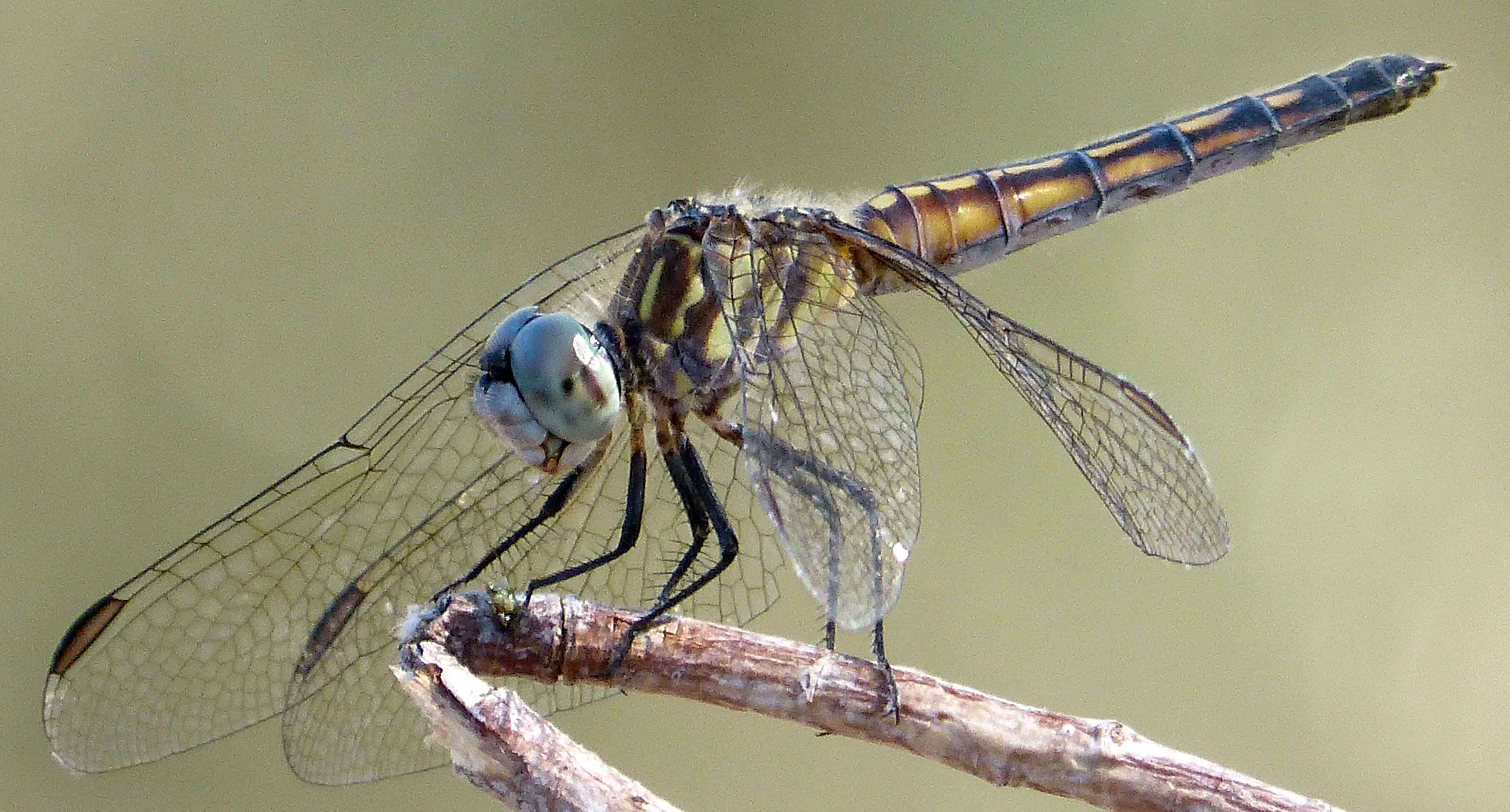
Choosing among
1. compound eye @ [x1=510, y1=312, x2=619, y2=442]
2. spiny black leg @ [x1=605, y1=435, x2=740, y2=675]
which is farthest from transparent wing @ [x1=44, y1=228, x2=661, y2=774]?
spiny black leg @ [x1=605, y1=435, x2=740, y2=675]

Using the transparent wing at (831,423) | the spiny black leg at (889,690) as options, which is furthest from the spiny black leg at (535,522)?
the spiny black leg at (889,690)

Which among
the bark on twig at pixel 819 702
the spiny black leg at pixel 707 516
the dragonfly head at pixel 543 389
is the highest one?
the dragonfly head at pixel 543 389

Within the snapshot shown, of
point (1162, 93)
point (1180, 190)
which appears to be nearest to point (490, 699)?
point (1180, 190)

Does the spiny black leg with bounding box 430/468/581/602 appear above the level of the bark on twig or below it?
above

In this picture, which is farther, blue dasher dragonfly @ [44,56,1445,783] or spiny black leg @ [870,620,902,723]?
blue dasher dragonfly @ [44,56,1445,783]

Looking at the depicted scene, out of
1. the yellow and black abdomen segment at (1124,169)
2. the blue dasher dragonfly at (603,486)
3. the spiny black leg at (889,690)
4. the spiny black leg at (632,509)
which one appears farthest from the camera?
the yellow and black abdomen segment at (1124,169)

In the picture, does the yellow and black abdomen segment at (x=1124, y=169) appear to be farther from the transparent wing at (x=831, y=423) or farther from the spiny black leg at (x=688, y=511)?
the spiny black leg at (x=688, y=511)

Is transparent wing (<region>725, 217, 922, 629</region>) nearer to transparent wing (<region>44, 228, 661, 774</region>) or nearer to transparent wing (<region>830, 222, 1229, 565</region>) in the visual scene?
transparent wing (<region>830, 222, 1229, 565</region>)

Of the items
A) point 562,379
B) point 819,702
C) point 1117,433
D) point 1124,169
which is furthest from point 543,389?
point 1124,169
